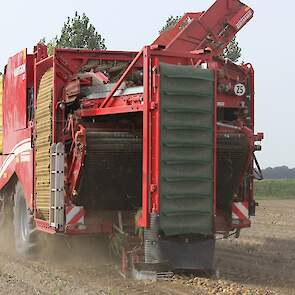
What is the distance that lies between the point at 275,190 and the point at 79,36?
611 inches

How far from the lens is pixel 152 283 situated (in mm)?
7477

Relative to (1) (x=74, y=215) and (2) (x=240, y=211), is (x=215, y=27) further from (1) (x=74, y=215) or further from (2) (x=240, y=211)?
(1) (x=74, y=215)

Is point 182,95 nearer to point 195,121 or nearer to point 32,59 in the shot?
point 195,121

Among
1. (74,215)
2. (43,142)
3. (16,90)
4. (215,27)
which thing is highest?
(215,27)

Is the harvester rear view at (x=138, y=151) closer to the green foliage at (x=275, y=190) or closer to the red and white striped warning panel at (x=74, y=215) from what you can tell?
the red and white striped warning panel at (x=74, y=215)

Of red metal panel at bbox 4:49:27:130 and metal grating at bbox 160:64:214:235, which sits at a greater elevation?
red metal panel at bbox 4:49:27:130

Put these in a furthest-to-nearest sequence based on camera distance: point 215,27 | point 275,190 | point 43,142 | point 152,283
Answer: point 275,190 < point 215,27 < point 43,142 < point 152,283

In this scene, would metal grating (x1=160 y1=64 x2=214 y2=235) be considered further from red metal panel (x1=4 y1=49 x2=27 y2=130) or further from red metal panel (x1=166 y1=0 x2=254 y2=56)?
red metal panel (x1=166 y1=0 x2=254 y2=56)

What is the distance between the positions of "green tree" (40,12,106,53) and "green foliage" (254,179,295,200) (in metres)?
12.9

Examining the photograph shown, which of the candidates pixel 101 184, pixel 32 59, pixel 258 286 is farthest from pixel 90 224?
pixel 32 59

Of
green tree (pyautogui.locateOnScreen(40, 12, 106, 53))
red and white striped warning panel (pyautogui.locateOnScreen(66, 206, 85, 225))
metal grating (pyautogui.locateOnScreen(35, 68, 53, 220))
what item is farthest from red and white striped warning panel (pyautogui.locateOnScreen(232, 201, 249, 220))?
green tree (pyautogui.locateOnScreen(40, 12, 106, 53))

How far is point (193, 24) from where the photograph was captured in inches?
486

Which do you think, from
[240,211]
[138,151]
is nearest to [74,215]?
[138,151]

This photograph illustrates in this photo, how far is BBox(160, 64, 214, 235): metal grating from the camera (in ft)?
24.5
